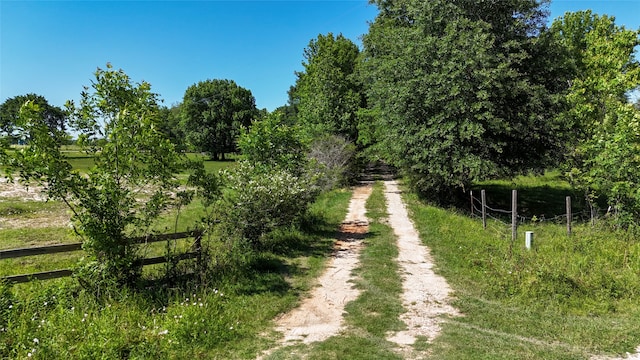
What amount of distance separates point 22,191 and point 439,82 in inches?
999

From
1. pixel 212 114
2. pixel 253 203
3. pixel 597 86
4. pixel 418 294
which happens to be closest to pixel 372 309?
pixel 418 294

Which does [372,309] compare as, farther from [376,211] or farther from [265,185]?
[376,211]

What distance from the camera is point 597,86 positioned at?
1898 centimetres

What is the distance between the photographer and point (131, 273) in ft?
25.1

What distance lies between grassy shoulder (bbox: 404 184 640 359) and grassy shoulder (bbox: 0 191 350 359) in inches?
137

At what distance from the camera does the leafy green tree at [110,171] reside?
6594 mm

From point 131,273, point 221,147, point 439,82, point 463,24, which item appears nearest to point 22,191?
point 131,273

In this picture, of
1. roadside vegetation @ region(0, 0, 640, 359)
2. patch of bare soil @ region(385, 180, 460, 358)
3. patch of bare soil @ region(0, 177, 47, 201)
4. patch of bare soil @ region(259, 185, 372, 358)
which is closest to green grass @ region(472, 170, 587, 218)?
roadside vegetation @ region(0, 0, 640, 359)

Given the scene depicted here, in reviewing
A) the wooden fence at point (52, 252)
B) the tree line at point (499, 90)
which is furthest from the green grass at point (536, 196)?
the wooden fence at point (52, 252)

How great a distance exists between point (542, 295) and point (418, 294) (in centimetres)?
256

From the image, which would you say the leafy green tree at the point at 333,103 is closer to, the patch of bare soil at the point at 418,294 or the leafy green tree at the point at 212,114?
the patch of bare soil at the point at 418,294

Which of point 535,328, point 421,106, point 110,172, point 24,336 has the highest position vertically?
point 421,106

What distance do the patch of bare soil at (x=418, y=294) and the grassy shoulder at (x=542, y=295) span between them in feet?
0.88

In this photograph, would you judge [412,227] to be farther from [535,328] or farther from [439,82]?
[535,328]
